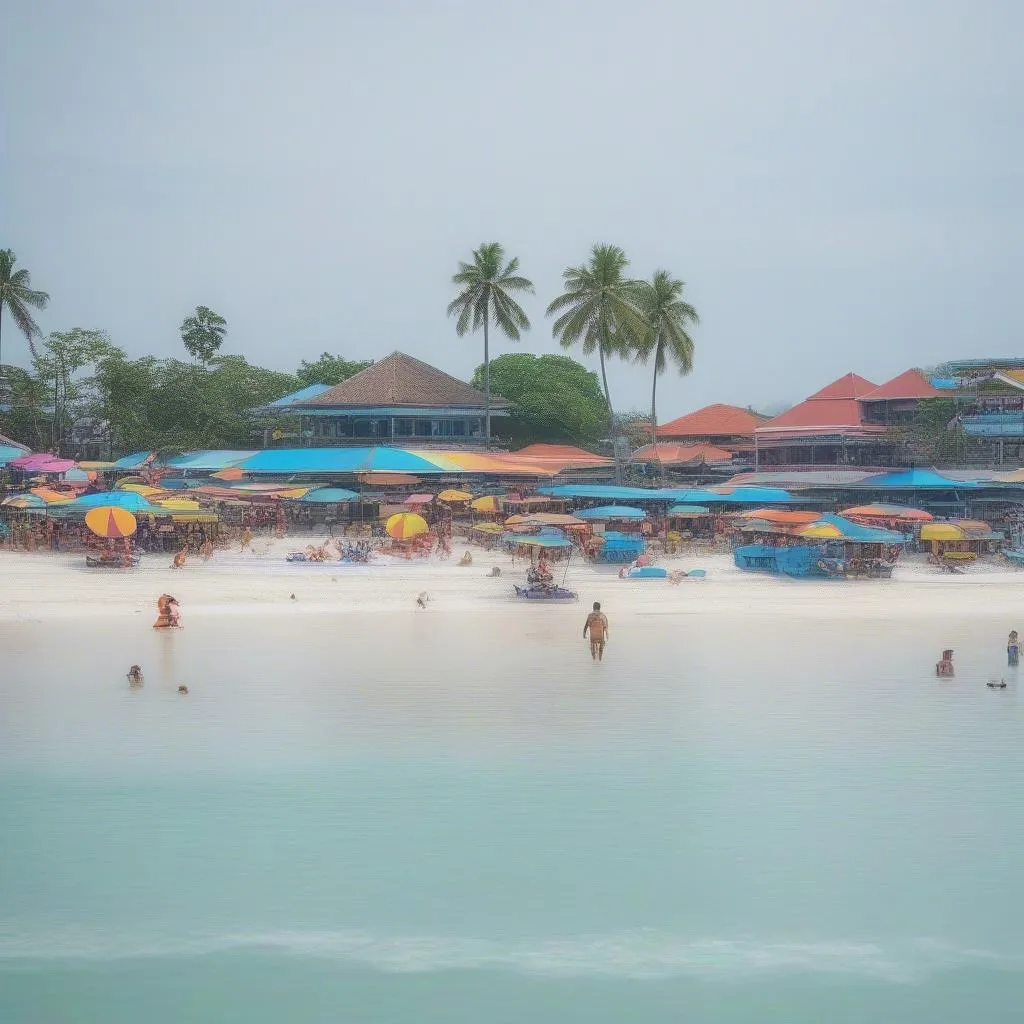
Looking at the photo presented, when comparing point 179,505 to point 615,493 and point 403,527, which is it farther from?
point 615,493

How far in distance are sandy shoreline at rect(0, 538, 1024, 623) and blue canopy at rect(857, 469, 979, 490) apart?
9.47 meters

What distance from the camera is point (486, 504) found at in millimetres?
51250

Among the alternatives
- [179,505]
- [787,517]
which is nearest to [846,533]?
[787,517]

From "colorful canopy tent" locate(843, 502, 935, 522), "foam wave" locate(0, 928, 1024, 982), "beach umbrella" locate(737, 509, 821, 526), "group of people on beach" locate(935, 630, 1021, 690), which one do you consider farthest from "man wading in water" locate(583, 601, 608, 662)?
"colorful canopy tent" locate(843, 502, 935, 522)

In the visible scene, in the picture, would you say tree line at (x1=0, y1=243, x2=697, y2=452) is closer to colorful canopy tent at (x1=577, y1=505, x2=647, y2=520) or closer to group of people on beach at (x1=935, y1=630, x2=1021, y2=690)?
colorful canopy tent at (x1=577, y1=505, x2=647, y2=520)

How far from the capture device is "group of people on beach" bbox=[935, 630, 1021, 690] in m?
22.7

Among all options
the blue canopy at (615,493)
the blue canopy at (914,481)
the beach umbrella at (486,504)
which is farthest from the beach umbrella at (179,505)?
the blue canopy at (914,481)

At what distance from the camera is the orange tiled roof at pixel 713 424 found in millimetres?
77062

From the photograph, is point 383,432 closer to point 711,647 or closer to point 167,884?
point 711,647

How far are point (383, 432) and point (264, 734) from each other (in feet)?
158

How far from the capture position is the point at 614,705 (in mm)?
21156

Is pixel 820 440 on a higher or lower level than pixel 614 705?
higher

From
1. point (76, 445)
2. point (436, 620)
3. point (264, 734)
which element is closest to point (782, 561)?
point (436, 620)

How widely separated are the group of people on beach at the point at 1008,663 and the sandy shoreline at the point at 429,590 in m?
A: 6.70
